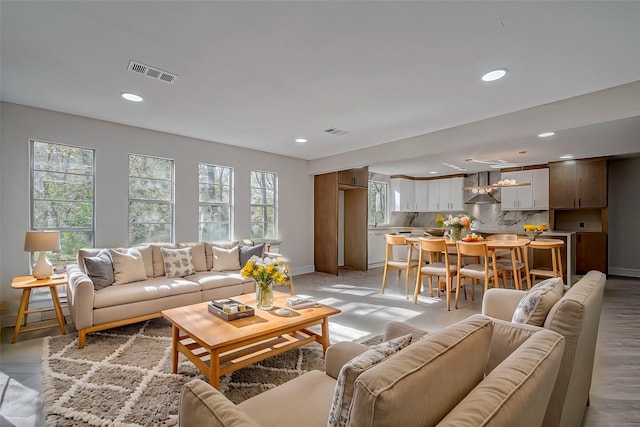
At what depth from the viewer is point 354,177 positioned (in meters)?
6.77

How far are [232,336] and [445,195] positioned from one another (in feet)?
25.1

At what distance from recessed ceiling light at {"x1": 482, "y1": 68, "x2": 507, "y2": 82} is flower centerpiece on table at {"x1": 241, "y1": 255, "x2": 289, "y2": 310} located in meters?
2.43

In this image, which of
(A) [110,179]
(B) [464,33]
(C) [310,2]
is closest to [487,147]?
(B) [464,33]

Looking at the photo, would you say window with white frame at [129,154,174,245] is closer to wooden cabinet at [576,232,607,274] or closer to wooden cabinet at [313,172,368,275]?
wooden cabinet at [313,172,368,275]

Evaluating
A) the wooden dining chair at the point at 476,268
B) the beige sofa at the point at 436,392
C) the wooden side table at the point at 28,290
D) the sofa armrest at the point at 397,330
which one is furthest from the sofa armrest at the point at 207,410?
the wooden dining chair at the point at 476,268

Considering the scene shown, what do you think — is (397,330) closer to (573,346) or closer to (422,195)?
(573,346)

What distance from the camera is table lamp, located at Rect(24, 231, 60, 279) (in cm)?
322

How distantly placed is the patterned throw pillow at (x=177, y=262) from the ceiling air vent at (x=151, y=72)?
2.18 m

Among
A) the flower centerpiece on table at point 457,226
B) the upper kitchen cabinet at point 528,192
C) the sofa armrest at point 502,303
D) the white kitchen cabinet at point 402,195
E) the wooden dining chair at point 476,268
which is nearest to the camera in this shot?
the sofa armrest at point 502,303

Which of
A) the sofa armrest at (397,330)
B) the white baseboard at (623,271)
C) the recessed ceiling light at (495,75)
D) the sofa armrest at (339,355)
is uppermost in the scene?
the recessed ceiling light at (495,75)

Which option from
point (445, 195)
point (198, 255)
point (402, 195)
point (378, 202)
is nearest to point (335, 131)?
point (198, 255)

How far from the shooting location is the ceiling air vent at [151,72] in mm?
2580

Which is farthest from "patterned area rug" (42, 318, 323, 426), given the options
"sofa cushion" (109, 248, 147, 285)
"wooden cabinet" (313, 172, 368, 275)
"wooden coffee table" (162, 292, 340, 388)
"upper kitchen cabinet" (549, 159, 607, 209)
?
"upper kitchen cabinet" (549, 159, 607, 209)

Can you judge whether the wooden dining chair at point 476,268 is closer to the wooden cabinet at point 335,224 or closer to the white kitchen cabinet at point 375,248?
the wooden cabinet at point 335,224
